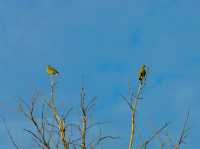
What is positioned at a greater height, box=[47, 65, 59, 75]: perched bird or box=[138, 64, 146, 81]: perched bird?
box=[47, 65, 59, 75]: perched bird

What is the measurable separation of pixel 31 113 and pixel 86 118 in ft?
2.42

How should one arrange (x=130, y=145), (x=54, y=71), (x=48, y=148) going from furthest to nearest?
(x=54, y=71), (x=48, y=148), (x=130, y=145)

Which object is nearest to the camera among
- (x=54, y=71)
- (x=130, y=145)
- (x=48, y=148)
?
(x=130, y=145)

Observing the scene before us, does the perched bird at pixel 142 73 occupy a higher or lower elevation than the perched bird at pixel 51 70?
lower

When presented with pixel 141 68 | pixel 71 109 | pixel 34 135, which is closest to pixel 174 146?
pixel 141 68

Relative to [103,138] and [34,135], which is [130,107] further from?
[34,135]

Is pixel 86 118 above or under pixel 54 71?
under

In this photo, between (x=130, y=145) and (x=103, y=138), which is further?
(x=103, y=138)

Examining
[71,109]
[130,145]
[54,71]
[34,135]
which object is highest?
[54,71]

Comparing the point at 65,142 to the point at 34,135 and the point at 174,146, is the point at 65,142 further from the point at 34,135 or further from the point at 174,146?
the point at 174,146

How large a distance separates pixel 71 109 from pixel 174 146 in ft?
4.74

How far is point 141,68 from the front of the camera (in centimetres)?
529

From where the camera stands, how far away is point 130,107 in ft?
17.1

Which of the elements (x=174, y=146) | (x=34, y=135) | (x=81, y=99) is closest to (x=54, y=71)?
(x=81, y=99)
